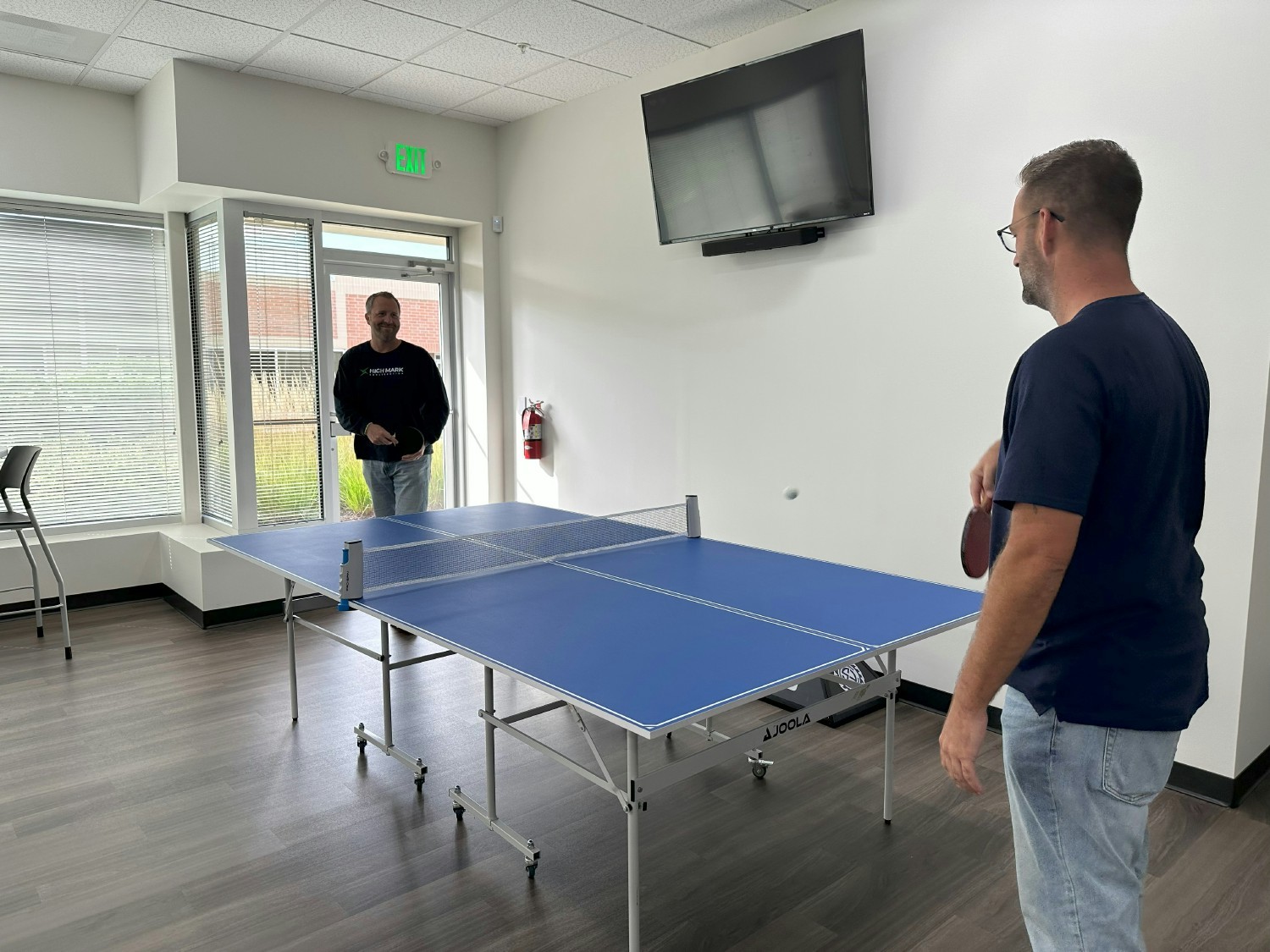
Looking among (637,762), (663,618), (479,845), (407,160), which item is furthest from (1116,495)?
(407,160)

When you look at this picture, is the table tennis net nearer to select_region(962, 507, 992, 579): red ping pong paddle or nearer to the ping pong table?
the ping pong table

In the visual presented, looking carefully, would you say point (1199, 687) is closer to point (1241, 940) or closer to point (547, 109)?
point (1241, 940)

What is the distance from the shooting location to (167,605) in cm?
563

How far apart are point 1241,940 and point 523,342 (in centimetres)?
494

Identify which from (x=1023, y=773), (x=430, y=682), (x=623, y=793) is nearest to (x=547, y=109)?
(x=430, y=682)

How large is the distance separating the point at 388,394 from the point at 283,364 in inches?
42.1

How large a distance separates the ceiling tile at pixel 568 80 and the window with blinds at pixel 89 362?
8.76 feet

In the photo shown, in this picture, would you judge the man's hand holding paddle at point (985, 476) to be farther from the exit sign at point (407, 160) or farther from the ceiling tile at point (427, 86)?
the exit sign at point (407, 160)

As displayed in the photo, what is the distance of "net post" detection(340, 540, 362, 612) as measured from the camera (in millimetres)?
2705

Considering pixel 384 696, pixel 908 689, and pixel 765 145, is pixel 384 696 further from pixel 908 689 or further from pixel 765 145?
pixel 765 145

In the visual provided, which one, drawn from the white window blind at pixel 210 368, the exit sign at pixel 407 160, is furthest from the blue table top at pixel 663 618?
the exit sign at pixel 407 160

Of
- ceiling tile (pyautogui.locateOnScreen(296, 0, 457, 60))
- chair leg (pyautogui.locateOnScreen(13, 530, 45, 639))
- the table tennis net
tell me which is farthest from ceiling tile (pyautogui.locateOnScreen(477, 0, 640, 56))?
chair leg (pyautogui.locateOnScreen(13, 530, 45, 639))

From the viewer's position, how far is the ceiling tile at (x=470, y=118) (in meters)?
5.84

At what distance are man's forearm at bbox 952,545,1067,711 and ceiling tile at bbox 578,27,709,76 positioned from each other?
3.83m
